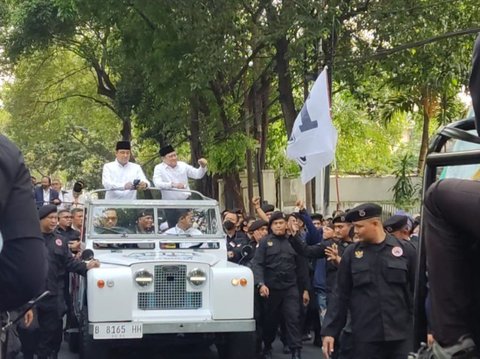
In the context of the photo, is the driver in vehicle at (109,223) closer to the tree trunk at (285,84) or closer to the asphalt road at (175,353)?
the asphalt road at (175,353)

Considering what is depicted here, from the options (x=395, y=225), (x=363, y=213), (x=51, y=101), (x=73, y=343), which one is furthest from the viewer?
(x=51, y=101)

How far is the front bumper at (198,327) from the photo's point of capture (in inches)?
364

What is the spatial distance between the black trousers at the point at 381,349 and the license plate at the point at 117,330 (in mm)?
3399

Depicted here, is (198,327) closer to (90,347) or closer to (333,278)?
(90,347)

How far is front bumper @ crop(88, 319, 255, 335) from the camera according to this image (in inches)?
364

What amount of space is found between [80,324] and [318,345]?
12.0ft

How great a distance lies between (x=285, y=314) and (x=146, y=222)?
6.75 feet

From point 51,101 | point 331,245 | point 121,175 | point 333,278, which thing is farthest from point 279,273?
point 51,101

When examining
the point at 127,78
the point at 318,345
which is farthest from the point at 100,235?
the point at 127,78

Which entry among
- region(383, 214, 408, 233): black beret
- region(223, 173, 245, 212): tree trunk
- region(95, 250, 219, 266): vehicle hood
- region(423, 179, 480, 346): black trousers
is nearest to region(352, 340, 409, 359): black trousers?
region(383, 214, 408, 233): black beret

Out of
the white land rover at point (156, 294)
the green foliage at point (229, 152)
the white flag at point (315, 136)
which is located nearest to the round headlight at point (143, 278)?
the white land rover at point (156, 294)

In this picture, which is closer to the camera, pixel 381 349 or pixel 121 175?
pixel 381 349

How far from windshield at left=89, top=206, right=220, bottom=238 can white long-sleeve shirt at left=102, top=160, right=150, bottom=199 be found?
0.52 metres

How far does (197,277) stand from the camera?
9.60 metres
